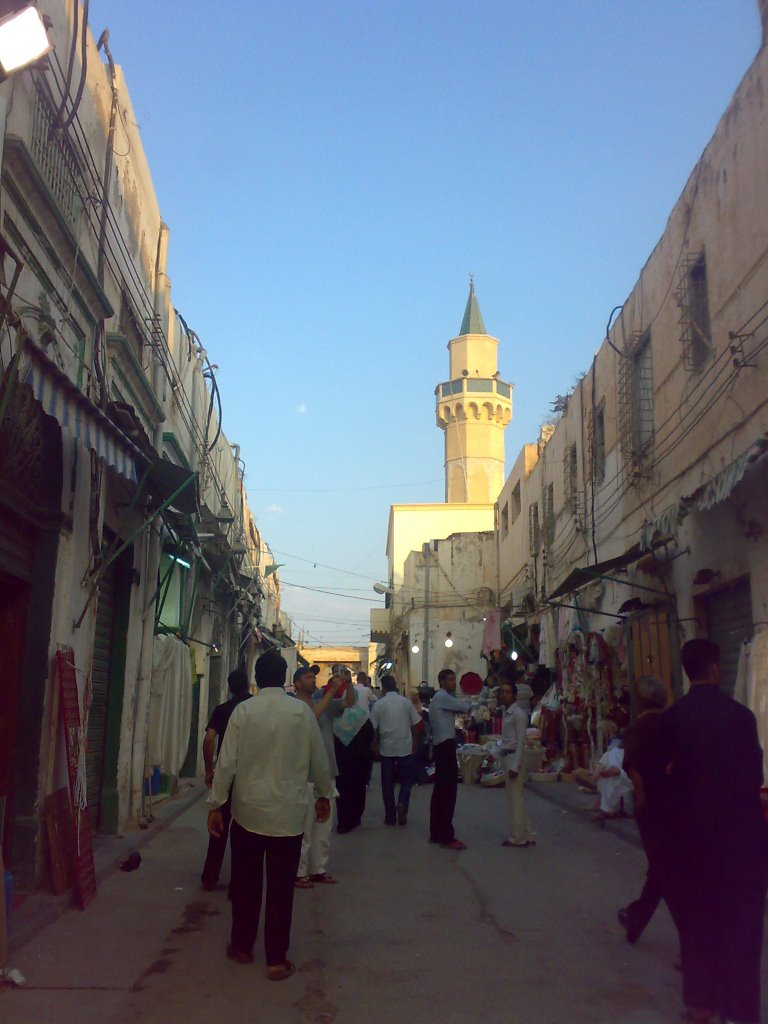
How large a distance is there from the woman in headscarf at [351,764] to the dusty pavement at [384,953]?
1935mm

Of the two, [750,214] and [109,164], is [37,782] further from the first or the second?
[750,214]

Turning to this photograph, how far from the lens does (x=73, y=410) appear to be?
18.6 feet

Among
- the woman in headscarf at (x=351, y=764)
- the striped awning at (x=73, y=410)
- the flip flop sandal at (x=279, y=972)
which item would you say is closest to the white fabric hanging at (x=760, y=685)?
the woman in headscarf at (x=351, y=764)

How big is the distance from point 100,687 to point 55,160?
4.94 meters

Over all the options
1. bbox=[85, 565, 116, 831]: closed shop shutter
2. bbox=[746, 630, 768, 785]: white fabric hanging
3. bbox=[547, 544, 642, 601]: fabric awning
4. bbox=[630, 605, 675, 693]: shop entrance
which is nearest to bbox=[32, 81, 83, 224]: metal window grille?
bbox=[85, 565, 116, 831]: closed shop shutter

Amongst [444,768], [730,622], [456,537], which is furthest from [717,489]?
[456,537]

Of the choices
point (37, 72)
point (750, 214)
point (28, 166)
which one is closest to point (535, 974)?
point (28, 166)

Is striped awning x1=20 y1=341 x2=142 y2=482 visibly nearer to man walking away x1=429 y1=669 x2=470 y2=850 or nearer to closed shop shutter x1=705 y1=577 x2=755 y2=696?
man walking away x1=429 y1=669 x2=470 y2=850

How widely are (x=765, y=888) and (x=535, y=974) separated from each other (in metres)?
1.37

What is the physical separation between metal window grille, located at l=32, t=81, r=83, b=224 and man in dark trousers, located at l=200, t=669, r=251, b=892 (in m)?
4.11

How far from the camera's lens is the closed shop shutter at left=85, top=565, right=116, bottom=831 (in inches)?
361

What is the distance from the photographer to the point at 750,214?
10.1 metres

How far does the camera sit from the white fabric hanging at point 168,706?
1109 centimetres

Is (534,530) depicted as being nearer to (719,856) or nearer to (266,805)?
(266,805)
